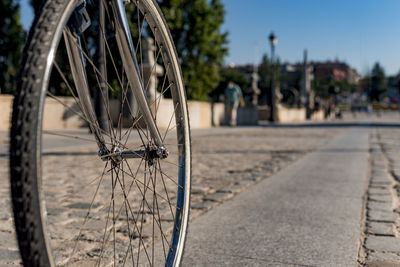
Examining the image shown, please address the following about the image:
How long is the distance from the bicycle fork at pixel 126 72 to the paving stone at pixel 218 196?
2056 millimetres

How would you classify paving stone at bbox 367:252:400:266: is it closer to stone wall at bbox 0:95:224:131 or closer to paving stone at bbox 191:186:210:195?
paving stone at bbox 191:186:210:195

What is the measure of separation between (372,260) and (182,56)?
112ft

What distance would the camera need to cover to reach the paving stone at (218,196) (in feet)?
12.7

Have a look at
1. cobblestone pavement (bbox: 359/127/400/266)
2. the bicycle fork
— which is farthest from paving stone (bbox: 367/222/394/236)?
the bicycle fork

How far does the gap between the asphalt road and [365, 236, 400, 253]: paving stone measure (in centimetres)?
7

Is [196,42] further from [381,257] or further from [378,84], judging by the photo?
[378,84]

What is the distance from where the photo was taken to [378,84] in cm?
16962

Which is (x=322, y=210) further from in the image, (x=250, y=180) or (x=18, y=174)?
(x=18, y=174)

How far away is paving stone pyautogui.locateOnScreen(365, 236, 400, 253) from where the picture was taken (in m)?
2.53

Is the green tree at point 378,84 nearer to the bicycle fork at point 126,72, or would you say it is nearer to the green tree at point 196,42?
the green tree at point 196,42

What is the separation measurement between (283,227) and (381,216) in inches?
31.8

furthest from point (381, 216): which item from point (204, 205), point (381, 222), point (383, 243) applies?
point (204, 205)

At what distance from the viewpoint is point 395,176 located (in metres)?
5.42

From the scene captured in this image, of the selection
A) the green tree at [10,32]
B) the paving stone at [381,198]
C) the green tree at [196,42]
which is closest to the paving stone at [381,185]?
the paving stone at [381,198]
